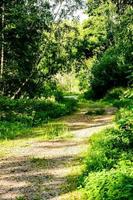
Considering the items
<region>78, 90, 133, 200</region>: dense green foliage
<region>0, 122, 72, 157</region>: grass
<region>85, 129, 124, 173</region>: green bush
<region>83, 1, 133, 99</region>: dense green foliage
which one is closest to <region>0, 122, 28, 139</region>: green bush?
<region>0, 122, 72, 157</region>: grass

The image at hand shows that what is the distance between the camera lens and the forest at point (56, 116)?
10047mm

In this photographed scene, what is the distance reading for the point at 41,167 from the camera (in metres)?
12.4

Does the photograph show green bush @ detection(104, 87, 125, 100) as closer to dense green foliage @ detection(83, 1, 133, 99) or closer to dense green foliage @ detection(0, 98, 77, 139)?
dense green foliage @ detection(83, 1, 133, 99)

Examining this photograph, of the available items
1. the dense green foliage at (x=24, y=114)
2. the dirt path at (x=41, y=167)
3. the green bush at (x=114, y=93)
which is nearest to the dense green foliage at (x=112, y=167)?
the dirt path at (x=41, y=167)

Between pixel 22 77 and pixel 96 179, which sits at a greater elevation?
pixel 22 77

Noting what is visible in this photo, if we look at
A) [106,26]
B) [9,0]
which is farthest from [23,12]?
[106,26]

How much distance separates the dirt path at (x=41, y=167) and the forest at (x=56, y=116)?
0.9 inches

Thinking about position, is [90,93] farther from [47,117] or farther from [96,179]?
[96,179]

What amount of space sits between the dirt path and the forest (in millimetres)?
22

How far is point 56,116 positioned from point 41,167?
12.4 metres

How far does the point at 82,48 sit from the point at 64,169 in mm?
46499

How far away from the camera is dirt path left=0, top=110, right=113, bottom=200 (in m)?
10.0

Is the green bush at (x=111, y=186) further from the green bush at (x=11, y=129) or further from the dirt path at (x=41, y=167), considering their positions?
the green bush at (x=11, y=129)

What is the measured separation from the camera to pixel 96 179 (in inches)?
331
